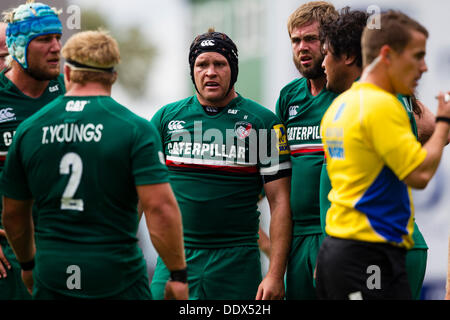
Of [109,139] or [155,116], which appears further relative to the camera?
[155,116]

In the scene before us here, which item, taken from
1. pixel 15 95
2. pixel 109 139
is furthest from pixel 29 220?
pixel 15 95

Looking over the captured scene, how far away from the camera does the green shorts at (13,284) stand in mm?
5668

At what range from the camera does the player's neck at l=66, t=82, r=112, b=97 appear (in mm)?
4582

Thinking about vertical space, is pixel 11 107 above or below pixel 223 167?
above

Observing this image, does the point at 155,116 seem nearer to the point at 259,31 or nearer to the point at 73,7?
the point at 73,7

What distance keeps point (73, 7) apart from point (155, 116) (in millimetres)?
1042

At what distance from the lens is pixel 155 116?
6.10 m

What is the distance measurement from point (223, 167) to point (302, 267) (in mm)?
948

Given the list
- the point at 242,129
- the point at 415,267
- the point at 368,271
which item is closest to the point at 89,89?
the point at 242,129

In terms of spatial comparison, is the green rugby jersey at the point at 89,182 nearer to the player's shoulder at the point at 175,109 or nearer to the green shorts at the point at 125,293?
the green shorts at the point at 125,293

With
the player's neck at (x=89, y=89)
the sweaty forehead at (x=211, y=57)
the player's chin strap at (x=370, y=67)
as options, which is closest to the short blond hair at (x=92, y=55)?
the player's neck at (x=89, y=89)

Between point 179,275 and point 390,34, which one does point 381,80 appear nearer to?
point 390,34

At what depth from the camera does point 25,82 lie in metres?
5.77

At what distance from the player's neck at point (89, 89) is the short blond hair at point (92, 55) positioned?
0.08 feet
